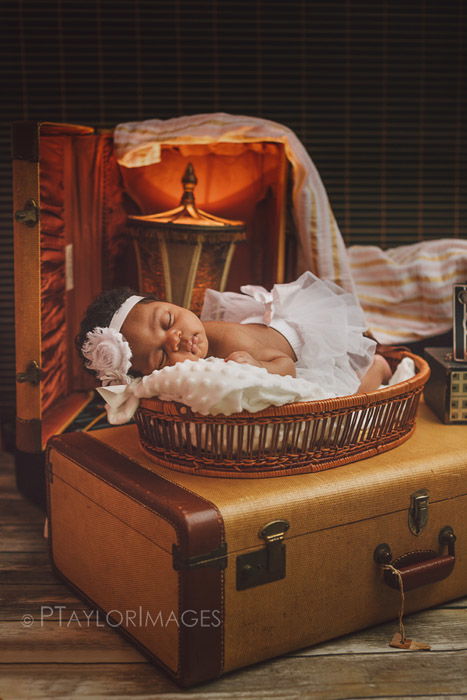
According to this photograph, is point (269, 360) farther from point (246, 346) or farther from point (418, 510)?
point (418, 510)

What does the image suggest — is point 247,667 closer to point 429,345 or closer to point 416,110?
point 429,345

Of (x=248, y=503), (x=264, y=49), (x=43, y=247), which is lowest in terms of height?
(x=248, y=503)

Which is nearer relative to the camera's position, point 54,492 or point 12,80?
point 54,492

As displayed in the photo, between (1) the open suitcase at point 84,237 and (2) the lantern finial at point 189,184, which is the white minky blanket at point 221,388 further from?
(2) the lantern finial at point 189,184

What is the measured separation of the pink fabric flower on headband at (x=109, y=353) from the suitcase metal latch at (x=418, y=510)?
0.68m

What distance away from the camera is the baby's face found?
176 cm

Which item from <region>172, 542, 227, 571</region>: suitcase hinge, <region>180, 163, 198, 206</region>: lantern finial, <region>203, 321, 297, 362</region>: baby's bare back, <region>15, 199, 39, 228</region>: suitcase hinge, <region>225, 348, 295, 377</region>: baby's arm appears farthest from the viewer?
<region>180, 163, 198, 206</region>: lantern finial

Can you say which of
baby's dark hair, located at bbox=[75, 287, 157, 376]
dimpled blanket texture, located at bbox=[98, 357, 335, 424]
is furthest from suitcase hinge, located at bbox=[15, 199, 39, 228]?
dimpled blanket texture, located at bbox=[98, 357, 335, 424]

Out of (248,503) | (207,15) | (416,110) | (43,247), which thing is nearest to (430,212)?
(416,110)

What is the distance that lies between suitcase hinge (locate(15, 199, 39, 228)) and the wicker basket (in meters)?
0.69

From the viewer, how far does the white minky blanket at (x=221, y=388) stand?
4.75 feet

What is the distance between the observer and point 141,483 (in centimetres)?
151

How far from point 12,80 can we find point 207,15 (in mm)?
823

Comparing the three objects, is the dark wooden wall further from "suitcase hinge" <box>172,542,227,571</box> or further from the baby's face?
"suitcase hinge" <box>172,542,227,571</box>
